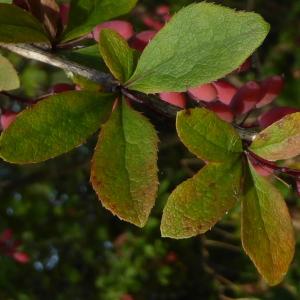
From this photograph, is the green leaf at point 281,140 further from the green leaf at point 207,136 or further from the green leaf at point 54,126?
the green leaf at point 54,126

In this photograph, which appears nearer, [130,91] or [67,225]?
[130,91]

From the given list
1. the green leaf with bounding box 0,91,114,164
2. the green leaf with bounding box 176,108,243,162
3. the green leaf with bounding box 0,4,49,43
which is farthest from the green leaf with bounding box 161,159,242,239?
the green leaf with bounding box 0,4,49,43

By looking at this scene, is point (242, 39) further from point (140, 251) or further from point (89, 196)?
point (140, 251)

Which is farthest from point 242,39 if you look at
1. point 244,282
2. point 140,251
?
point 244,282

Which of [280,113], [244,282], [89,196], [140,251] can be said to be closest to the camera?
[280,113]

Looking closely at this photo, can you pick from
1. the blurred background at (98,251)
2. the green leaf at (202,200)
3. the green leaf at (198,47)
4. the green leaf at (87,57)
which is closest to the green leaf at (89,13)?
the green leaf at (87,57)
